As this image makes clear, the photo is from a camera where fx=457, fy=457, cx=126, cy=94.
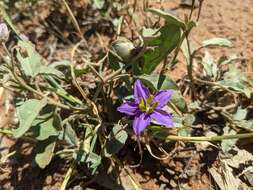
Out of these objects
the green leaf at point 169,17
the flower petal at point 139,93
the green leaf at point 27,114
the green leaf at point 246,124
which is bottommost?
the green leaf at point 246,124

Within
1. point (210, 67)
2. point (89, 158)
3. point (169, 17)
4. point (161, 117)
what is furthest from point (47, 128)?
point (210, 67)

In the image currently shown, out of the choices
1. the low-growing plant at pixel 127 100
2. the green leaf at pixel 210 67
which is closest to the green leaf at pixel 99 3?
the low-growing plant at pixel 127 100

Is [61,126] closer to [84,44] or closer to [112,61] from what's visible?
[112,61]

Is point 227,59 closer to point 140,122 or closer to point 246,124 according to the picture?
point 246,124

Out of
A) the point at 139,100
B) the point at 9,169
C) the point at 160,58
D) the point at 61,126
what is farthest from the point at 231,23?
the point at 9,169

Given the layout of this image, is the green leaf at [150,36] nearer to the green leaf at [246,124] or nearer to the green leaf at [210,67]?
the green leaf at [210,67]
